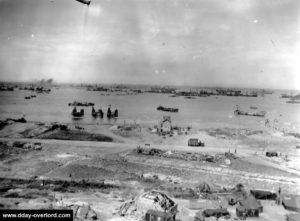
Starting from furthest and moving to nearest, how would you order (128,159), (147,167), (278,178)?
(128,159), (147,167), (278,178)

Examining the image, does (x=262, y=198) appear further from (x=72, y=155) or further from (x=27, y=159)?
(x=27, y=159)

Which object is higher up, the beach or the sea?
the sea

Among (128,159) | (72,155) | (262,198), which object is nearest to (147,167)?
(128,159)

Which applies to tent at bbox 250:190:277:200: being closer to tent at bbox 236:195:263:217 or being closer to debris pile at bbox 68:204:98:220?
tent at bbox 236:195:263:217

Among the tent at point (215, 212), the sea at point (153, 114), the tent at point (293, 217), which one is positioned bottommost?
the tent at point (215, 212)

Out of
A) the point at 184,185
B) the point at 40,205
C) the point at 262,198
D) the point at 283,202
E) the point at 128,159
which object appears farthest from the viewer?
the point at 128,159

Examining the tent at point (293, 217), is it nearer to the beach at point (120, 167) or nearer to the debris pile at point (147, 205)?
the beach at point (120, 167)

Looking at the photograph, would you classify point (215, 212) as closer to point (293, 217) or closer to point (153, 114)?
point (293, 217)

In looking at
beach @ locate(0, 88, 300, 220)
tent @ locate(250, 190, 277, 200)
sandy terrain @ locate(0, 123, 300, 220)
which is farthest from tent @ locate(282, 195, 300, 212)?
tent @ locate(250, 190, 277, 200)

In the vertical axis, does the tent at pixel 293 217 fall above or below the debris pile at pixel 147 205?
above

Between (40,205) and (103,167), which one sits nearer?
(40,205)

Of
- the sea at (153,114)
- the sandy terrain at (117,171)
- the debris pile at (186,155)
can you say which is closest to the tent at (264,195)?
the sandy terrain at (117,171)
